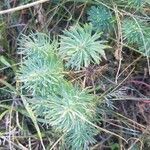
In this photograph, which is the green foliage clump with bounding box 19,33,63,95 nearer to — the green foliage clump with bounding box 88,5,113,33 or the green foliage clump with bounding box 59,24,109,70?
the green foliage clump with bounding box 59,24,109,70

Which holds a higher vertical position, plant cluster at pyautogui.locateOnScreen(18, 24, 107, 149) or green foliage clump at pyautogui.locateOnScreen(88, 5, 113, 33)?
green foliage clump at pyautogui.locateOnScreen(88, 5, 113, 33)

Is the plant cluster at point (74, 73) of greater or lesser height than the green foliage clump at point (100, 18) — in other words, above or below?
below

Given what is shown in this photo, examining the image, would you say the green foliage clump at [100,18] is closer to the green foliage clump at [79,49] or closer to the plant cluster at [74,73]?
the plant cluster at [74,73]

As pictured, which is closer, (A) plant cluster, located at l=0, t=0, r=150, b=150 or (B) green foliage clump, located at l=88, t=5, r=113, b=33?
(A) plant cluster, located at l=0, t=0, r=150, b=150

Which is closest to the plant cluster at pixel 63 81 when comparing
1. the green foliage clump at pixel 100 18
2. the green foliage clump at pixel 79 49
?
the green foliage clump at pixel 79 49

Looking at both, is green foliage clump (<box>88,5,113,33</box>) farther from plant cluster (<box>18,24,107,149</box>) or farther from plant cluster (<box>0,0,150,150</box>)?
plant cluster (<box>18,24,107,149</box>)

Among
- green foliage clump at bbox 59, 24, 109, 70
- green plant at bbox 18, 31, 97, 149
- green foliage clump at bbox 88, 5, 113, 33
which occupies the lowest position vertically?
green plant at bbox 18, 31, 97, 149

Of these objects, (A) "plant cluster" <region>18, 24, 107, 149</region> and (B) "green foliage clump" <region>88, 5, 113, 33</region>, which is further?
(B) "green foliage clump" <region>88, 5, 113, 33</region>

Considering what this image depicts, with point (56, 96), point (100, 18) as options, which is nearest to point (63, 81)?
point (56, 96)

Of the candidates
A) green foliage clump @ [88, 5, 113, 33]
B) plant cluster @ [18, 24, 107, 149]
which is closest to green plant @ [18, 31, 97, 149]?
plant cluster @ [18, 24, 107, 149]
